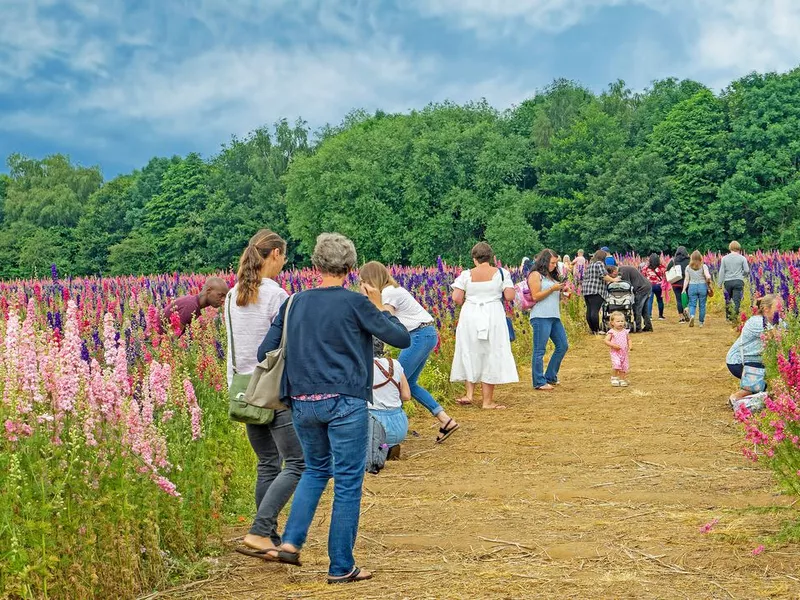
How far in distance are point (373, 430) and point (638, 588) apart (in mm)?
3525

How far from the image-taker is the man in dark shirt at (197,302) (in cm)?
846

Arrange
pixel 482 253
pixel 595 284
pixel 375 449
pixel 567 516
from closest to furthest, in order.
Answer: pixel 567 516, pixel 375 449, pixel 482 253, pixel 595 284

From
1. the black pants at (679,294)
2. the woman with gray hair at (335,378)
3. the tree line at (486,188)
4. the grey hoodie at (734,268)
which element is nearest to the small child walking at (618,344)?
the woman with gray hair at (335,378)

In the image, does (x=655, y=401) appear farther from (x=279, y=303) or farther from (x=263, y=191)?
(x=263, y=191)

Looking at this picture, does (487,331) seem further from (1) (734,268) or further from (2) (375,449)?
(1) (734,268)

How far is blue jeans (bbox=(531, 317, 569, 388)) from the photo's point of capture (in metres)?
11.9

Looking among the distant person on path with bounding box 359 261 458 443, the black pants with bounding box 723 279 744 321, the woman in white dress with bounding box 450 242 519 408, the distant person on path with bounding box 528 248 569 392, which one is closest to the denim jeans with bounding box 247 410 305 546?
the distant person on path with bounding box 359 261 458 443

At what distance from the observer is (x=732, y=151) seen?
51.2 metres

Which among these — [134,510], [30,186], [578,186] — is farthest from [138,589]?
[30,186]

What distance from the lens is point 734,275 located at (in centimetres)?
1947

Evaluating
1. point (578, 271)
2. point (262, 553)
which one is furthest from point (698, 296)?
point (262, 553)

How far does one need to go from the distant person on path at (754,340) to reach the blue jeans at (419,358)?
117 inches

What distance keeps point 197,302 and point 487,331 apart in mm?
3201

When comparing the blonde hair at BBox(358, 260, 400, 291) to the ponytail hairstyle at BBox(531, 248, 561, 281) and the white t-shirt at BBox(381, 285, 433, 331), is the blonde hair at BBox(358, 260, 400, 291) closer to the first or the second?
the white t-shirt at BBox(381, 285, 433, 331)
